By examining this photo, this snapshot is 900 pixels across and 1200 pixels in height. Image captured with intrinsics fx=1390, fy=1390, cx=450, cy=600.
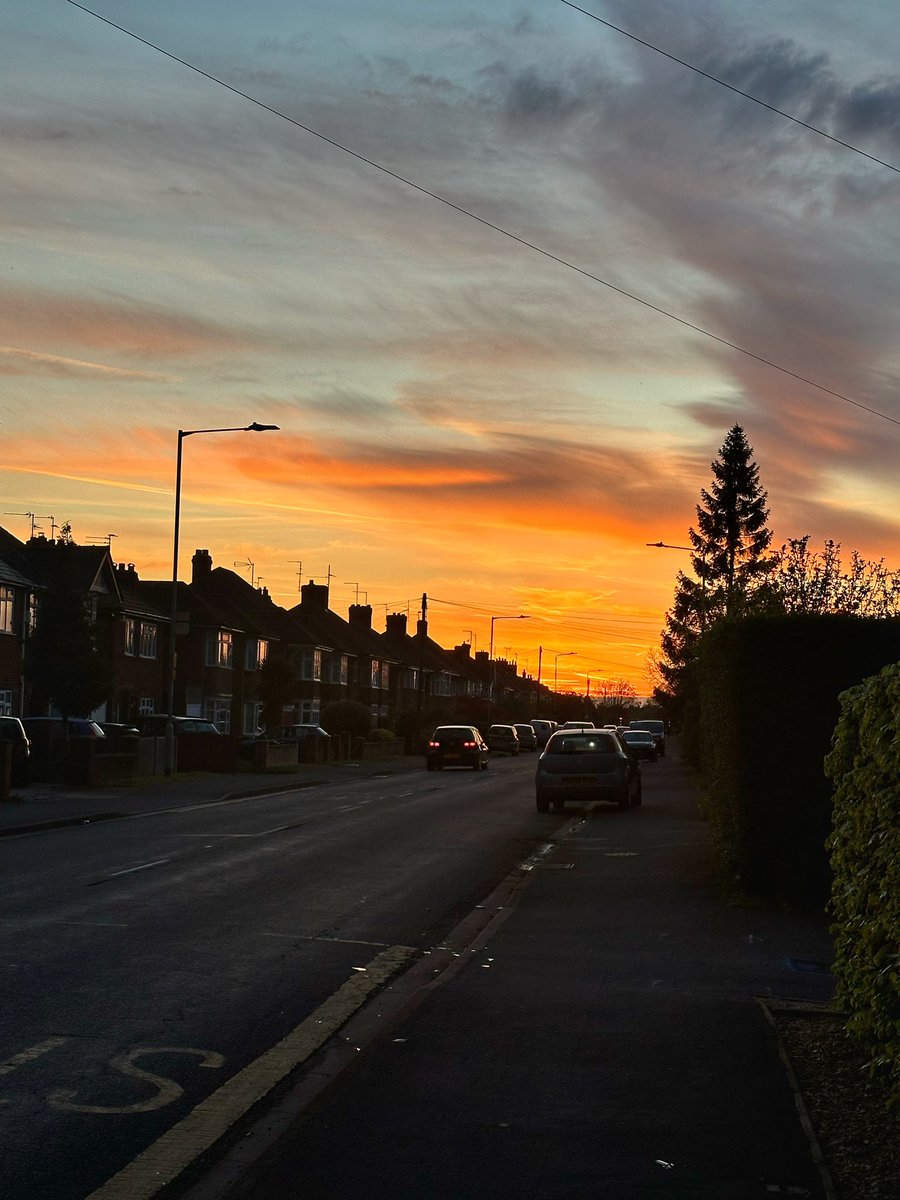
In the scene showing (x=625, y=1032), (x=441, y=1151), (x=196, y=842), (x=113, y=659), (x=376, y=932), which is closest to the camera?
(x=441, y=1151)

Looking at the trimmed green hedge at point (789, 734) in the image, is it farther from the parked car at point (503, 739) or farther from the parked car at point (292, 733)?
the parked car at point (503, 739)

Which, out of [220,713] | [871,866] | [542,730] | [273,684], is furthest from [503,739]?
[871,866]

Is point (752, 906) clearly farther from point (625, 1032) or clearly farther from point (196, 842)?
point (196, 842)

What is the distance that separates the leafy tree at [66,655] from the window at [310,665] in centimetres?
4446

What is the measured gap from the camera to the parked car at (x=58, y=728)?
33.3 metres

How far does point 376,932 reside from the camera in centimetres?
1137

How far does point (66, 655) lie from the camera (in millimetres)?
41906

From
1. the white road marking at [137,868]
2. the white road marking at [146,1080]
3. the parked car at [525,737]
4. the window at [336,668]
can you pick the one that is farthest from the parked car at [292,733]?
the white road marking at [146,1080]

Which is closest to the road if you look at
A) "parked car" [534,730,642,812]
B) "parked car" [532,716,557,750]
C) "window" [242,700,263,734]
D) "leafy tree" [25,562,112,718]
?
"parked car" [534,730,642,812]

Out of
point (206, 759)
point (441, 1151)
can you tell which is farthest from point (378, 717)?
point (441, 1151)

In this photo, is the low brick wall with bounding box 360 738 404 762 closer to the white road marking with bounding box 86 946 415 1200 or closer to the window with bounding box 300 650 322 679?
the window with bounding box 300 650 322 679

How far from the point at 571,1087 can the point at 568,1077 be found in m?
0.18

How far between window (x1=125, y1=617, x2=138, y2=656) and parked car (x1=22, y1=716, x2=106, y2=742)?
22.2 metres

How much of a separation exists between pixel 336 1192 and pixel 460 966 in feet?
15.8
